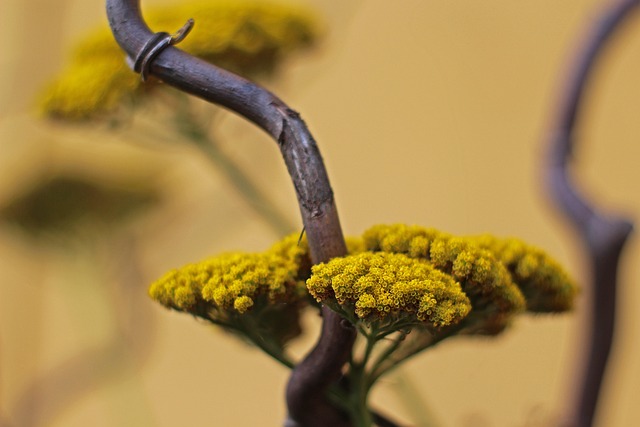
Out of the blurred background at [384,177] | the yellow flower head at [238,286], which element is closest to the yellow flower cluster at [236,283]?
the yellow flower head at [238,286]

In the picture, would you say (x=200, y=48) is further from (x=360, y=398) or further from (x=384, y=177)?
(x=384, y=177)

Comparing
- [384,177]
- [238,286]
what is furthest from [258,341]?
[384,177]

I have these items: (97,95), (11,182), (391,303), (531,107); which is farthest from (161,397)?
(391,303)

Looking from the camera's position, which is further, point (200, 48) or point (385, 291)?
point (200, 48)

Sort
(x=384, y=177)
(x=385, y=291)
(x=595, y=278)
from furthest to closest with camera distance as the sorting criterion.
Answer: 1. (x=384, y=177)
2. (x=595, y=278)
3. (x=385, y=291)

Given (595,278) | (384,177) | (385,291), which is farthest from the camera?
(384,177)

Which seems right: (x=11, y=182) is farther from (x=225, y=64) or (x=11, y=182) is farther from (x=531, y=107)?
(x=531, y=107)
